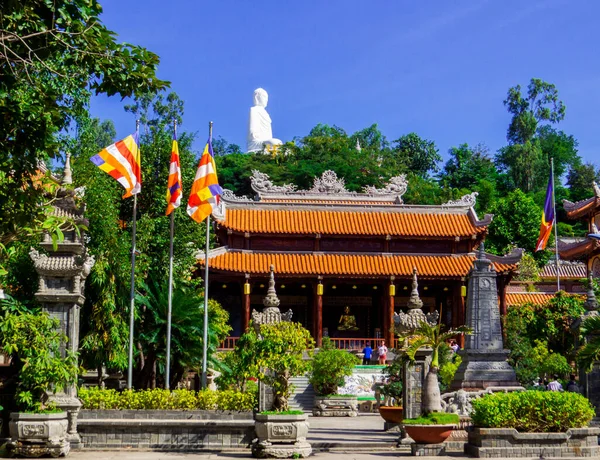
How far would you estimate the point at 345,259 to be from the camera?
146 feet

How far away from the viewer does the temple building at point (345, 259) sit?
4300 cm

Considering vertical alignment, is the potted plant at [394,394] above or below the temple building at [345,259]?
below

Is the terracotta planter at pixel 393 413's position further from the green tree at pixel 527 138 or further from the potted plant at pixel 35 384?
the green tree at pixel 527 138

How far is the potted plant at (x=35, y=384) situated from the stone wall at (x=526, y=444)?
849cm

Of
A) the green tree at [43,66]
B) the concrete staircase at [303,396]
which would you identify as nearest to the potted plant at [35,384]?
the green tree at [43,66]

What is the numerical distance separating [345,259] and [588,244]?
1508cm

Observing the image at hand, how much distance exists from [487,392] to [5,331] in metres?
10.8

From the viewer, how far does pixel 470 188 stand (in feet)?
222

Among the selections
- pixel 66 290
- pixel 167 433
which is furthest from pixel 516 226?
pixel 66 290

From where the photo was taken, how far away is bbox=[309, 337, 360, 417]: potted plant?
3000 centimetres

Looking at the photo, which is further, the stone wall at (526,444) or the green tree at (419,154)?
the green tree at (419,154)

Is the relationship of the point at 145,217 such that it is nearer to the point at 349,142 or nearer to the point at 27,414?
the point at 27,414

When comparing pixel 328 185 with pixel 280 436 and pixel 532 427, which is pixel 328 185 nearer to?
pixel 532 427

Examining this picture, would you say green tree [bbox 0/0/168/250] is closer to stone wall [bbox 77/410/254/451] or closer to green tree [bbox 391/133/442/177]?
stone wall [bbox 77/410/254/451]
